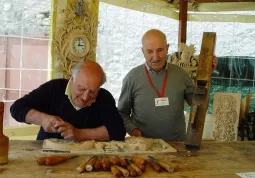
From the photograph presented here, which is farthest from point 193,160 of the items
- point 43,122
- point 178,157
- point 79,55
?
point 79,55

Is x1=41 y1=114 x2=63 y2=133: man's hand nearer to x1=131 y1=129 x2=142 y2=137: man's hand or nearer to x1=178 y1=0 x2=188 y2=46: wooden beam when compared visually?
x1=131 y1=129 x2=142 y2=137: man's hand

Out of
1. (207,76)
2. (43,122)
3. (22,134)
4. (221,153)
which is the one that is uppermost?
(207,76)

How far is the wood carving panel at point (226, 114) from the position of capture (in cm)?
375

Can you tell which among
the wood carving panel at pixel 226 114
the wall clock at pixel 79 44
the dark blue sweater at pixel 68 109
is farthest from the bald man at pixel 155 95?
the wall clock at pixel 79 44

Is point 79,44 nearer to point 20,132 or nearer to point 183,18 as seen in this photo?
point 20,132

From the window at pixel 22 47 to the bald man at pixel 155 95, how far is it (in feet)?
5.51

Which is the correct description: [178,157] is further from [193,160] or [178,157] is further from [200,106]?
[200,106]

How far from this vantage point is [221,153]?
7.79ft

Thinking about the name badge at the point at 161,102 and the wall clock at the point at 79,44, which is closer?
the name badge at the point at 161,102

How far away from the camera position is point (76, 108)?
2617mm

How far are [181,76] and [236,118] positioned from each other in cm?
99

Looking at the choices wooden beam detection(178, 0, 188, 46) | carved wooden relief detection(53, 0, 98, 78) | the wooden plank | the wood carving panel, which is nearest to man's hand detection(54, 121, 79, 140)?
the wood carving panel

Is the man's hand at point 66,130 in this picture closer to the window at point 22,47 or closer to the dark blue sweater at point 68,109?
the dark blue sweater at point 68,109

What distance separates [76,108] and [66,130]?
288 millimetres
